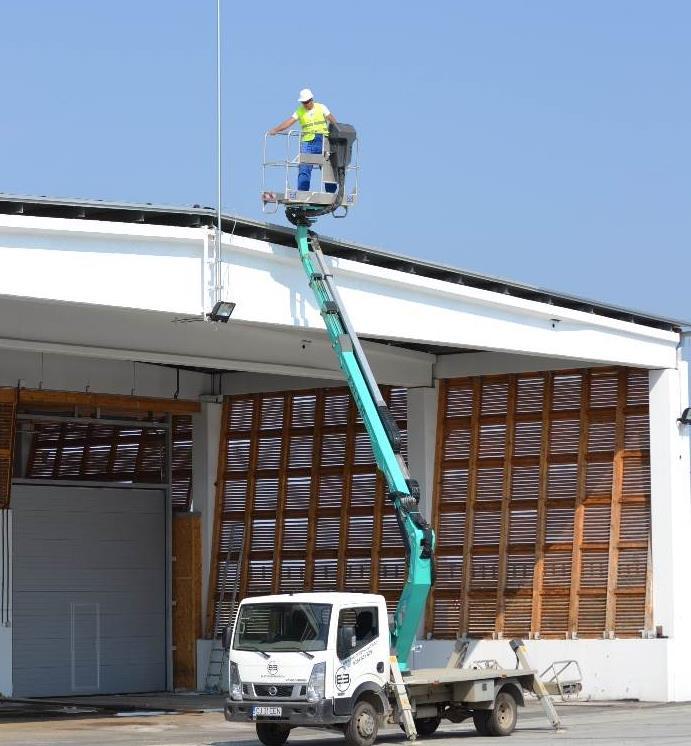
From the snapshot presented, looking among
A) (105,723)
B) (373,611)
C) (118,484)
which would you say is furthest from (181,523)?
(373,611)

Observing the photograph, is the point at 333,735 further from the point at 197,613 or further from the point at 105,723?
the point at 197,613

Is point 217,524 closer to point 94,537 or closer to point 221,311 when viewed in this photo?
point 94,537

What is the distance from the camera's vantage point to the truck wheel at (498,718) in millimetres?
22047

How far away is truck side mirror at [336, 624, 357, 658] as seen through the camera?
66.6 ft

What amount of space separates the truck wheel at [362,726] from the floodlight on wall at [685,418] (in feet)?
33.7

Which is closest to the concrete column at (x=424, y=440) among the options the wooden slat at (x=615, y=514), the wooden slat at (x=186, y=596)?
the wooden slat at (x=615, y=514)

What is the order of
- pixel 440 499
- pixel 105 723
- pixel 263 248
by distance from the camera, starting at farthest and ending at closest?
pixel 440 499, pixel 105 723, pixel 263 248

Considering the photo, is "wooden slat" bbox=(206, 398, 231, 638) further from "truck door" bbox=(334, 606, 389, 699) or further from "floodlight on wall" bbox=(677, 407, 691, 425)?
"truck door" bbox=(334, 606, 389, 699)

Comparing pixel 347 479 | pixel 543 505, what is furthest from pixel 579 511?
pixel 347 479

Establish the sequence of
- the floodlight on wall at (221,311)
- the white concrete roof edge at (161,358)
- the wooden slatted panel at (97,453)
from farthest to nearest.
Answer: the wooden slatted panel at (97,453)
the white concrete roof edge at (161,358)
the floodlight on wall at (221,311)

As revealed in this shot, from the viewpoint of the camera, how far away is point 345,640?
803 inches

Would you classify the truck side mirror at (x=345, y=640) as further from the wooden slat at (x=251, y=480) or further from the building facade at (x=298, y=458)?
the wooden slat at (x=251, y=480)

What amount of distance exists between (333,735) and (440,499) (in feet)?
27.0

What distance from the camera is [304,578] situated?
3262 centimetres
